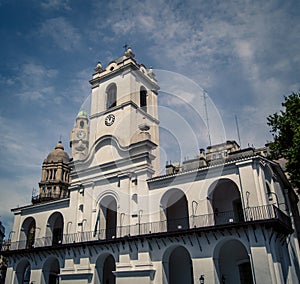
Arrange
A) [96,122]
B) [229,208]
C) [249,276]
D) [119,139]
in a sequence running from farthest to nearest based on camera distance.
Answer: [96,122] → [119,139] → [229,208] → [249,276]

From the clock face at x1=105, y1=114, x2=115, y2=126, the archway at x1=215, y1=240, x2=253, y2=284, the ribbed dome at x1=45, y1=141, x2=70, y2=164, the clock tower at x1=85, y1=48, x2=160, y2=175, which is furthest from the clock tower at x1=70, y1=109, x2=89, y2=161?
the ribbed dome at x1=45, y1=141, x2=70, y2=164

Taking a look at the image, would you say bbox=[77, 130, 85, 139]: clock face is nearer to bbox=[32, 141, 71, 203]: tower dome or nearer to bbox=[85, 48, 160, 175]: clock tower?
bbox=[85, 48, 160, 175]: clock tower

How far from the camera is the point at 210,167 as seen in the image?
68.2ft

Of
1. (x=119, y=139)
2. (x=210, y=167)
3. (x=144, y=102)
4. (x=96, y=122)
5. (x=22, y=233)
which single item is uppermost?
(x=144, y=102)

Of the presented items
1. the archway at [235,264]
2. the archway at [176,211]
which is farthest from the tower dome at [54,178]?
the archway at [235,264]

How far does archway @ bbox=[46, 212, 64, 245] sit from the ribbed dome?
25726 mm

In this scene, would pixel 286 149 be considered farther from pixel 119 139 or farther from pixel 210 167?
pixel 119 139

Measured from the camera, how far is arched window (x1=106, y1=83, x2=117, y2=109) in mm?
30016

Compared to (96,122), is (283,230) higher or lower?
lower

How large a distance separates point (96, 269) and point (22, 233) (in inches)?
Answer: 421

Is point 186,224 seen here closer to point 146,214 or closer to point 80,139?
point 146,214

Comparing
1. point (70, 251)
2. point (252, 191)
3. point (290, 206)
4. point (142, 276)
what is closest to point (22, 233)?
point (70, 251)

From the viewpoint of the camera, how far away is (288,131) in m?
20.5

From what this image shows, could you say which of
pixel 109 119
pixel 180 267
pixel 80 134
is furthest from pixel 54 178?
pixel 180 267
